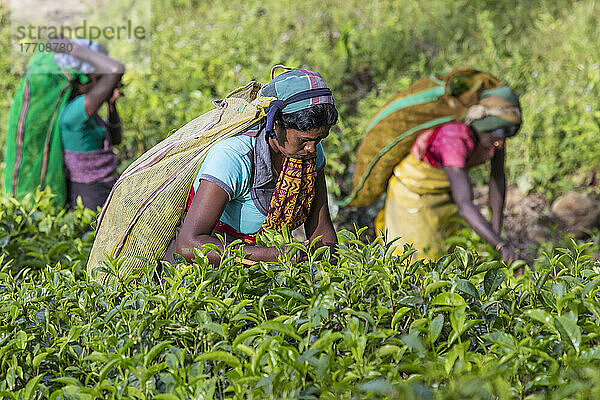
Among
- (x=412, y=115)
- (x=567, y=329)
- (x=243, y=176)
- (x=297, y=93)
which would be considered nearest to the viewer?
(x=567, y=329)

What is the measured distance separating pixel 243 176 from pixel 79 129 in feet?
6.88

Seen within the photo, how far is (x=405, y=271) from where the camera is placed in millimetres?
1783

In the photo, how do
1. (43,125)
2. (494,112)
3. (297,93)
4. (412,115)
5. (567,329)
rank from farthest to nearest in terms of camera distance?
(43,125), (412,115), (494,112), (297,93), (567,329)

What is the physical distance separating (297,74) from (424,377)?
114 centimetres

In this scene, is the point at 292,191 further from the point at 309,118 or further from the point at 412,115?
the point at 412,115

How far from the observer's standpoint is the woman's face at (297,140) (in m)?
2.22

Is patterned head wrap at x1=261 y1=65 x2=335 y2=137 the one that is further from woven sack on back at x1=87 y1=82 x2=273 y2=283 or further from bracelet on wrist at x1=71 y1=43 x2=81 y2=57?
bracelet on wrist at x1=71 y1=43 x2=81 y2=57

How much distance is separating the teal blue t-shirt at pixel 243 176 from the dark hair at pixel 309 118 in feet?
0.42

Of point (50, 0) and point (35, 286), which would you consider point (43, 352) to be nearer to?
point (35, 286)

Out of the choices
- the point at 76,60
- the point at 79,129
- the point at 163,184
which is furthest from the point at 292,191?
the point at 76,60

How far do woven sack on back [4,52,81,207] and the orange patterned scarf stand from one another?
214cm

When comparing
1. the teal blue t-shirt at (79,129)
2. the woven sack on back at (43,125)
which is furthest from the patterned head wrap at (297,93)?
the woven sack on back at (43,125)

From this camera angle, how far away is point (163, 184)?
2.34m

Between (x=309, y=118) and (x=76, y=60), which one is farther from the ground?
(x=76, y=60)
